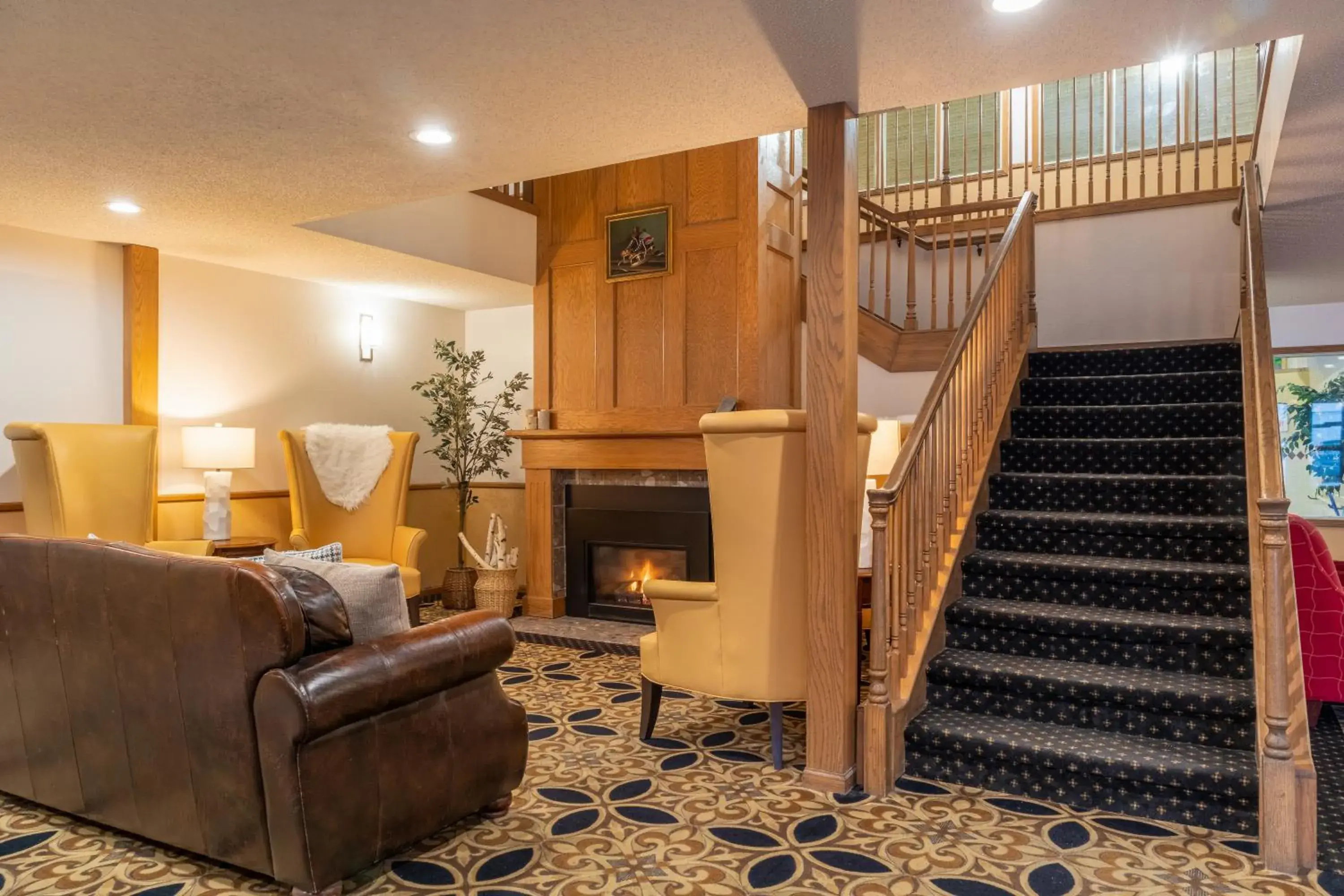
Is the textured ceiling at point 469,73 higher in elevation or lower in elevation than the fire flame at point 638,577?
higher

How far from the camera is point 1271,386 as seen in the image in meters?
3.12

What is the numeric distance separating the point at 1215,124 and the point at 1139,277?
1013mm

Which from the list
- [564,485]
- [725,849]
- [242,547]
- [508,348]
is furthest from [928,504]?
[508,348]

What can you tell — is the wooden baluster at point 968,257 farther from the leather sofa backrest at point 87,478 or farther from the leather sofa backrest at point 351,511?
the leather sofa backrest at point 87,478

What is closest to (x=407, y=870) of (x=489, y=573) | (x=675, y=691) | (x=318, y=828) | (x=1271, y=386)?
(x=318, y=828)

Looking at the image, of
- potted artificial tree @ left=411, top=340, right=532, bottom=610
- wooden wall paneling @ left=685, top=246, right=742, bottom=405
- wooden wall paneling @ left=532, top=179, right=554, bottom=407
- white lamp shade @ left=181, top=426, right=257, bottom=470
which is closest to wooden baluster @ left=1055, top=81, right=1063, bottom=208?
wooden wall paneling @ left=685, top=246, right=742, bottom=405

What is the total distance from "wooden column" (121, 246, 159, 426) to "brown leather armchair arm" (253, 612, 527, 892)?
11.9ft

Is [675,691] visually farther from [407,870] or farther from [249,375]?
[249,375]

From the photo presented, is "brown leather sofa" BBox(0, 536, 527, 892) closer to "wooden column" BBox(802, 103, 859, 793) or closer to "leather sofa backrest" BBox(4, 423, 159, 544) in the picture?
"wooden column" BBox(802, 103, 859, 793)

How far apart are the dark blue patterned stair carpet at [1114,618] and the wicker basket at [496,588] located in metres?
3.27

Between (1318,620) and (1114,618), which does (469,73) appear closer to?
(1114,618)

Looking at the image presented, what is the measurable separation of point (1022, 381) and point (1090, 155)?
231 centimetres

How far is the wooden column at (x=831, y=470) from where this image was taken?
10.5 feet

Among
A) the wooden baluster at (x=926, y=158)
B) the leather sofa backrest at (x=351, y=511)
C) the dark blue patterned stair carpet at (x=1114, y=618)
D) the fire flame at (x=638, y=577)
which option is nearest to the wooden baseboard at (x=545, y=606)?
the fire flame at (x=638, y=577)
